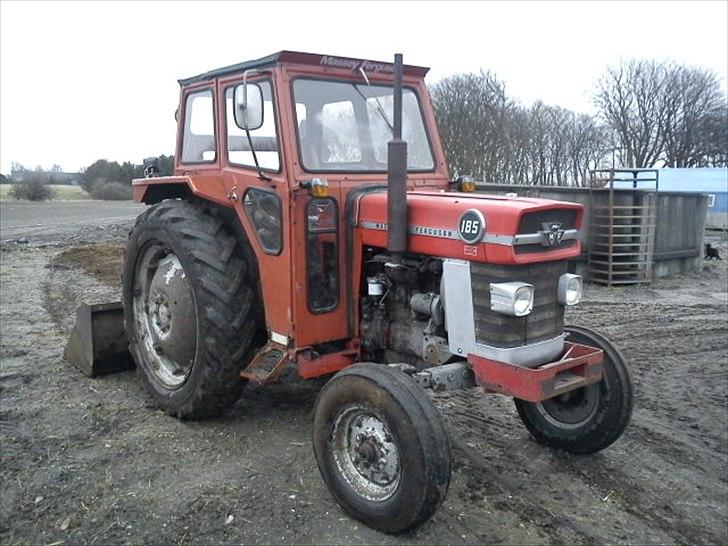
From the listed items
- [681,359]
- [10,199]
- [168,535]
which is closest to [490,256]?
[168,535]

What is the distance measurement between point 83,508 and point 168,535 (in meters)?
0.58

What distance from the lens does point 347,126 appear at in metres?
4.74

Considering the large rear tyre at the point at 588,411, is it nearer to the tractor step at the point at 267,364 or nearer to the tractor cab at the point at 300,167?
the tractor cab at the point at 300,167

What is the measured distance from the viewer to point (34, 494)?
153 inches

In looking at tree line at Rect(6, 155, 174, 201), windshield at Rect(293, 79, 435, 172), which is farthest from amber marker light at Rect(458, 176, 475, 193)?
tree line at Rect(6, 155, 174, 201)

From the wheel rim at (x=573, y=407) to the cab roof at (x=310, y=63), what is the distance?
8.30 feet

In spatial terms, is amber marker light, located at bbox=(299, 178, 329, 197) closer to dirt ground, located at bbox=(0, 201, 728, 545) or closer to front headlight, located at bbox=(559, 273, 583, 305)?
front headlight, located at bbox=(559, 273, 583, 305)

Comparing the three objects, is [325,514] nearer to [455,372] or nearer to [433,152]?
[455,372]

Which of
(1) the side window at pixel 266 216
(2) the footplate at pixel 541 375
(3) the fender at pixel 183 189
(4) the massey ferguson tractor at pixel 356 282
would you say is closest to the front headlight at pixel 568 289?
(4) the massey ferguson tractor at pixel 356 282

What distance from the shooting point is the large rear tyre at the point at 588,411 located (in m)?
A: 4.32

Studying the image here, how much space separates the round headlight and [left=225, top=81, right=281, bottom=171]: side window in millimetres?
1716

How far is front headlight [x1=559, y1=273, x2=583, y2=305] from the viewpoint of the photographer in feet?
13.2

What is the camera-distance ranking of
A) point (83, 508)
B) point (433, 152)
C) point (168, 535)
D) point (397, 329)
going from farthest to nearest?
1. point (433, 152)
2. point (397, 329)
3. point (83, 508)
4. point (168, 535)

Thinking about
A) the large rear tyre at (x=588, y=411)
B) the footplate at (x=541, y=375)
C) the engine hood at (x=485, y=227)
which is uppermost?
the engine hood at (x=485, y=227)
